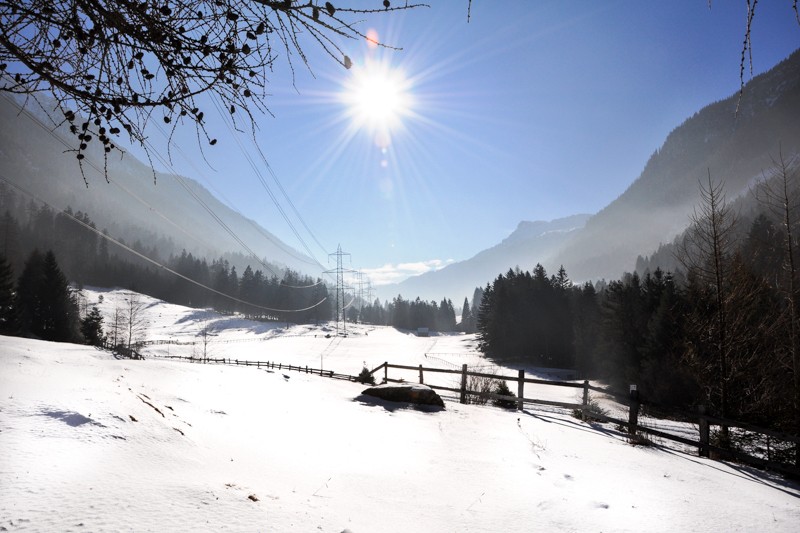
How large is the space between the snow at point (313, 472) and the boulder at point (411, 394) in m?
1.81

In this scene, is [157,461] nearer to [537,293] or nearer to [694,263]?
[694,263]

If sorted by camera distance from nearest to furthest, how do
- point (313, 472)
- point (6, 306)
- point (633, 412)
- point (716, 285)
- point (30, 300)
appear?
point (313, 472), point (633, 412), point (716, 285), point (6, 306), point (30, 300)

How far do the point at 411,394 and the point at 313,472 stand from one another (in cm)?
665

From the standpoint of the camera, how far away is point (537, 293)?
6222cm

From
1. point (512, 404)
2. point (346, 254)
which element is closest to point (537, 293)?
point (346, 254)

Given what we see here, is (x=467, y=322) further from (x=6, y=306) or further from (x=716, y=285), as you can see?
(x=716, y=285)

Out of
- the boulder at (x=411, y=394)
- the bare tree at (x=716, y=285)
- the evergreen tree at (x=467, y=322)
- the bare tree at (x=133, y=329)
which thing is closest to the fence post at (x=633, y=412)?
the bare tree at (x=716, y=285)

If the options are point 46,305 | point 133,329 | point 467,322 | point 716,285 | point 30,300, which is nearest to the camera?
point 716,285

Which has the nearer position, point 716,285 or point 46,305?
point 716,285

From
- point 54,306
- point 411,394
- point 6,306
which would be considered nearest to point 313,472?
point 411,394

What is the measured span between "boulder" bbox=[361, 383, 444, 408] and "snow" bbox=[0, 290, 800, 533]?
5.93 ft

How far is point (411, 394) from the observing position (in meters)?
11.2

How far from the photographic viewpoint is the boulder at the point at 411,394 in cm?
1106

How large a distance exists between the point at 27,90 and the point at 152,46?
682mm
